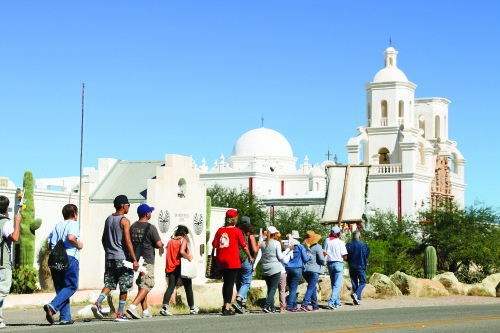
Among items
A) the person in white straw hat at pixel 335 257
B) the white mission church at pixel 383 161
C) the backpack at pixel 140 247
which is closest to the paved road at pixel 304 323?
the backpack at pixel 140 247

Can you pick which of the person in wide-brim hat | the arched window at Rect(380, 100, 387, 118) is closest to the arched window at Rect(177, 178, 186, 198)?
the person in wide-brim hat

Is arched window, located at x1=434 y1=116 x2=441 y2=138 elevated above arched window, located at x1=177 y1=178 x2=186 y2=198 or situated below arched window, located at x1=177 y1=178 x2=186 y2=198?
above

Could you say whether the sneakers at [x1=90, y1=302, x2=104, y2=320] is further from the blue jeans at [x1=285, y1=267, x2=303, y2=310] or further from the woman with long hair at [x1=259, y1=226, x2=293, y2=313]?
the blue jeans at [x1=285, y1=267, x2=303, y2=310]

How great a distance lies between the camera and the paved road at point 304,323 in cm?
1295

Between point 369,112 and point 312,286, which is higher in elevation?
point 369,112

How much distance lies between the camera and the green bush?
28250 mm

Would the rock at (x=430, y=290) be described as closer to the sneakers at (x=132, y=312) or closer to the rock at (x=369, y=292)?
the rock at (x=369, y=292)

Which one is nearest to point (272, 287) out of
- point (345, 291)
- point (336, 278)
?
point (336, 278)

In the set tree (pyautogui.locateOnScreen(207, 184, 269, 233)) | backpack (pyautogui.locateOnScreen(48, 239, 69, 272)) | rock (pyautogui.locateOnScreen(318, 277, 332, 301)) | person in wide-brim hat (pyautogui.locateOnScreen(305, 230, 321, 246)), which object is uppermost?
tree (pyautogui.locateOnScreen(207, 184, 269, 233))

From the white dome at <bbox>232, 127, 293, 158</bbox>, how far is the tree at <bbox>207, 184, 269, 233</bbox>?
33.9 ft

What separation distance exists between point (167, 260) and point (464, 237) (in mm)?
34677

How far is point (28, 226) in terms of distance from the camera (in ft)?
98.7

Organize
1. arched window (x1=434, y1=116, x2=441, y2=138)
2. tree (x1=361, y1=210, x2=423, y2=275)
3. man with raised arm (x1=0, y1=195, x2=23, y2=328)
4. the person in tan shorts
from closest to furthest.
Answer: man with raised arm (x1=0, y1=195, x2=23, y2=328), the person in tan shorts, tree (x1=361, y1=210, x2=423, y2=275), arched window (x1=434, y1=116, x2=441, y2=138)

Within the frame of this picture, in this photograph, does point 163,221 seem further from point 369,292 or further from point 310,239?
point 310,239
